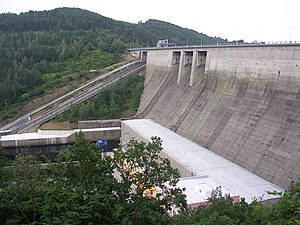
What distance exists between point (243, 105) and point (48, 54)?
55.5m

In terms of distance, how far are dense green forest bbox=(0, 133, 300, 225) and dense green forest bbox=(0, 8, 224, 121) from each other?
39174mm

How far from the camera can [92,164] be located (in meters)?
10.4

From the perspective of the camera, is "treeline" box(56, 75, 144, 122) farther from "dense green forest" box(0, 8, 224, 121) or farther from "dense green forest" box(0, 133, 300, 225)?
"dense green forest" box(0, 133, 300, 225)

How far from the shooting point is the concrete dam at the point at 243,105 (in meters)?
21.3

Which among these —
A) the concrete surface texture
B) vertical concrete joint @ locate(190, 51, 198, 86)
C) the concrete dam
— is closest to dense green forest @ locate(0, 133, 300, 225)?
the concrete surface texture

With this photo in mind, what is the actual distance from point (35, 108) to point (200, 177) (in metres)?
34.5

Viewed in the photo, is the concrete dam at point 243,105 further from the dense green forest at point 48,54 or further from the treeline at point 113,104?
the dense green forest at point 48,54

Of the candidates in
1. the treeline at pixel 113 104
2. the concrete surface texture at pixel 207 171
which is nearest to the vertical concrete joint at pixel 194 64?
the concrete surface texture at pixel 207 171

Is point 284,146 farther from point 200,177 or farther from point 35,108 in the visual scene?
point 35,108

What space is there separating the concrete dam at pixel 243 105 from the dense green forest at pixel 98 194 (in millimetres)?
11338

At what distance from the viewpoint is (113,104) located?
4438 centimetres

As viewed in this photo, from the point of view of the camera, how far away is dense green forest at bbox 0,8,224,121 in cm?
5275

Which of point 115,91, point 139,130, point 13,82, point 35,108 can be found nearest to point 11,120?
point 35,108

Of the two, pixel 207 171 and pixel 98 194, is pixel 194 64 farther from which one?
pixel 98 194
